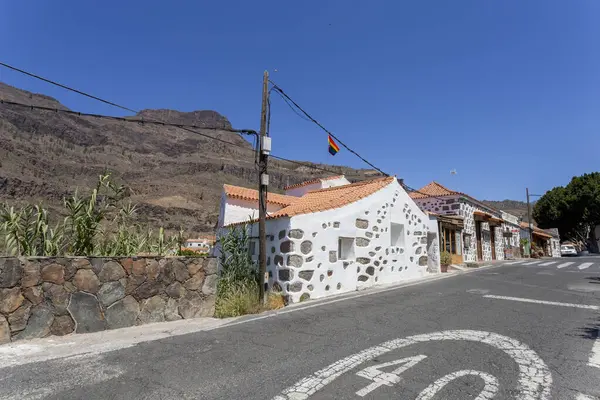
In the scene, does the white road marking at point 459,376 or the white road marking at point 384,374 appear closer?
the white road marking at point 459,376

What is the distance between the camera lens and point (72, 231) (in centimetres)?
764

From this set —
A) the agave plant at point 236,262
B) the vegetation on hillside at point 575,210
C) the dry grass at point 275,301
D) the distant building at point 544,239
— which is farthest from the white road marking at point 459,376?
the vegetation on hillside at point 575,210

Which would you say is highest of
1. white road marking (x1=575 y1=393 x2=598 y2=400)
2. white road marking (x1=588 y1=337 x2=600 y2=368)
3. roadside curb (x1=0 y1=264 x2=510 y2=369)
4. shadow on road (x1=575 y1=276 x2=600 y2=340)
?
shadow on road (x1=575 y1=276 x2=600 y2=340)

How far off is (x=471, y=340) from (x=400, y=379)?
6.52 feet

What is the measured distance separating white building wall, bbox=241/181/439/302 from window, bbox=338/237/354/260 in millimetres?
128

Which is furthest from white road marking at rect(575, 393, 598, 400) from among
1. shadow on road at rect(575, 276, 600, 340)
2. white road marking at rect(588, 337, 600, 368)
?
shadow on road at rect(575, 276, 600, 340)

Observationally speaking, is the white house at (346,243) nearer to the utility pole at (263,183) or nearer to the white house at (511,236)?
the utility pole at (263,183)

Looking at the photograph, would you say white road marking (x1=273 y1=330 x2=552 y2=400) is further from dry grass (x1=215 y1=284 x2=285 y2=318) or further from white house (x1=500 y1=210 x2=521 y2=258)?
white house (x1=500 y1=210 x2=521 y2=258)

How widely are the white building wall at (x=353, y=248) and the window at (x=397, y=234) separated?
8cm

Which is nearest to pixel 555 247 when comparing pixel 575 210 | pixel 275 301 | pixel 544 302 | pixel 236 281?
pixel 575 210

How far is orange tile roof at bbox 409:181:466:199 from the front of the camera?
25061 mm

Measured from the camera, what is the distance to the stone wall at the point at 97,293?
6.03 metres

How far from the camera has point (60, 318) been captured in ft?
20.9

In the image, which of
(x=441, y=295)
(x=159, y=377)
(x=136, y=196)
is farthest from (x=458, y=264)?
(x=136, y=196)
